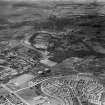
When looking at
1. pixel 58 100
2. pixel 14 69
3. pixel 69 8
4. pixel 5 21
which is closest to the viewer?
pixel 58 100

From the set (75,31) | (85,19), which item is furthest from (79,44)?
(85,19)

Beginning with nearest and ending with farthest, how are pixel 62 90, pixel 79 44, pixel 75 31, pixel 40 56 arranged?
pixel 62 90 → pixel 40 56 → pixel 79 44 → pixel 75 31

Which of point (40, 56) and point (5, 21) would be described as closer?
point (40, 56)

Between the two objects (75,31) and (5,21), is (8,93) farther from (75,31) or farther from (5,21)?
(5,21)

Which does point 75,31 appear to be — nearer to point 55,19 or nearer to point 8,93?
point 55,19

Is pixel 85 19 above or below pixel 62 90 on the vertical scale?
above

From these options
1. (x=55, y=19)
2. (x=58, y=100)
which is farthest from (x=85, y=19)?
(x=58, y=100)
